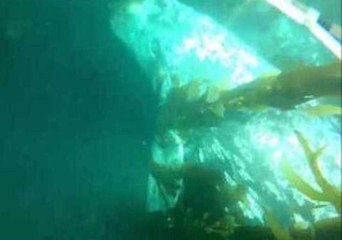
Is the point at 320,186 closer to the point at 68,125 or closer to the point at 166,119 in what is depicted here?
the point at 166,119

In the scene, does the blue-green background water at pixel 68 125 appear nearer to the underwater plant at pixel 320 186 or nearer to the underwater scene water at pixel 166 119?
the underwater scene water at pixel 166 119

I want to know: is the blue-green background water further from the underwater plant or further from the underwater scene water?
the underwater plant

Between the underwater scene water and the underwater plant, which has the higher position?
the underwater scene water

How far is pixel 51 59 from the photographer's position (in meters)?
3.44

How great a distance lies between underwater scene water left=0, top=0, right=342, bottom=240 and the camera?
3.11 metres

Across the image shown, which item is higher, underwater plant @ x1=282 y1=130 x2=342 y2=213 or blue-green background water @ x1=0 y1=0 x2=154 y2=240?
blue-green background water @ x1=0 y1=0 x2=154 y2=240

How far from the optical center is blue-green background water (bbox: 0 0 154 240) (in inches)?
122

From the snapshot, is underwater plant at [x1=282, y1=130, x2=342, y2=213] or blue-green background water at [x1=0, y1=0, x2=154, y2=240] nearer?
underwater plant at [x1=282, y1=130, x2=342, y2=213]

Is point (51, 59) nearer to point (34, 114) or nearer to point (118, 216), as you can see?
point (34, 114)

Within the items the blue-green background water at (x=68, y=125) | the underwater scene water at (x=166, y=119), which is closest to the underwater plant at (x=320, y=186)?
the underwater scene water at (x=166, y=119)

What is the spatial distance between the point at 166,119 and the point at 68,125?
0.70 metres

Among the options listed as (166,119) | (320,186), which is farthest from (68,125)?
(320,186)

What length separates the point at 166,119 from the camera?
3.67 m

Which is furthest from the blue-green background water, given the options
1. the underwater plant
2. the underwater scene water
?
the underwater plant
